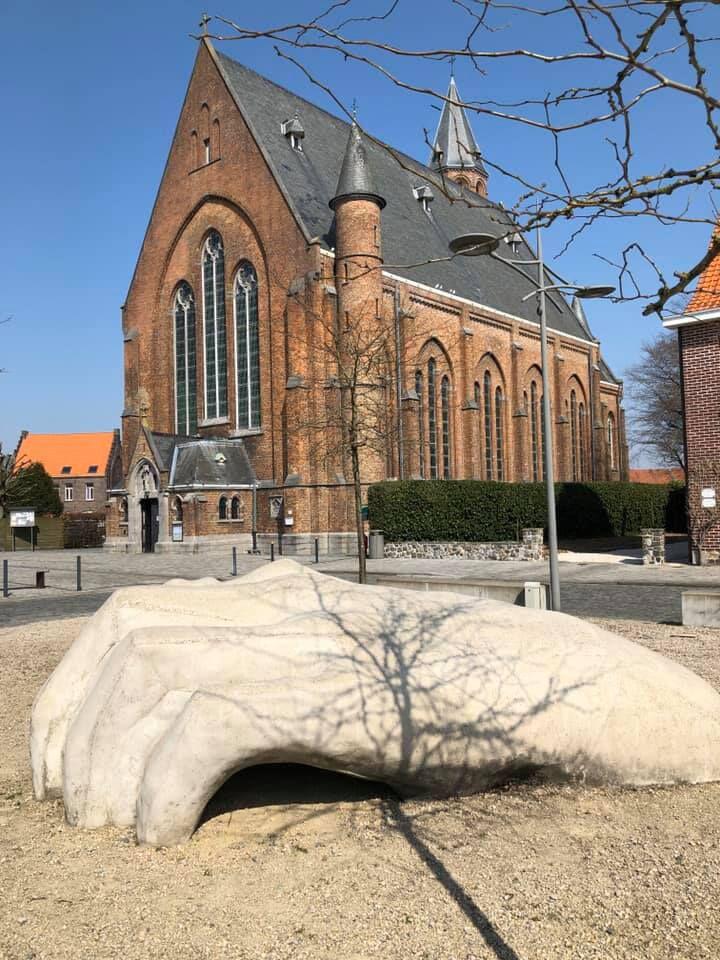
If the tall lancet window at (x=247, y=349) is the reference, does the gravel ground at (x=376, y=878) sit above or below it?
below

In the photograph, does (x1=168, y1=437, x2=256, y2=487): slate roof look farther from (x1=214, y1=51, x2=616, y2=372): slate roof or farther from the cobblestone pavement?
(x1=214, y1=51, x2=616, y2=372): slate roof

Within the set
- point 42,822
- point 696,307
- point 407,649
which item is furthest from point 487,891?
point 696,307

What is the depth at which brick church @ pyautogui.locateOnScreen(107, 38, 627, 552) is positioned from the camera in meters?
30.9

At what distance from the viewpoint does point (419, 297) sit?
3522 cm

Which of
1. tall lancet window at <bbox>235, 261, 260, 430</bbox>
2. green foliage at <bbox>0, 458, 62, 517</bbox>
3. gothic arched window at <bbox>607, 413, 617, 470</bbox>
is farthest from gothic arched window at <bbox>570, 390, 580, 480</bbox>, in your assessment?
green foliage at <bbox>0, 458, 62, 517</bbox>

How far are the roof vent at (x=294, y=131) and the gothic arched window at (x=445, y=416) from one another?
12.3 meters

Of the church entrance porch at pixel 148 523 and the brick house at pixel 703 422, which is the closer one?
the brick house at pixel 703 422

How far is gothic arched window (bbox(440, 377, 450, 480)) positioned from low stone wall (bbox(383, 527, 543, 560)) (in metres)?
10.6

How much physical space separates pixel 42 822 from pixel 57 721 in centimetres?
63

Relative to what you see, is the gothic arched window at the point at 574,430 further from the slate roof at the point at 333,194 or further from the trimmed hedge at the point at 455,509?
the trimmed hedge at the point at 455,509

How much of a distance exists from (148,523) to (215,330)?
29.5 ft

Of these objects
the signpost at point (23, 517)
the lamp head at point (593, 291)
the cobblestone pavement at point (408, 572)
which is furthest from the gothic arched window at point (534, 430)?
the lamp head at point (593, 291)

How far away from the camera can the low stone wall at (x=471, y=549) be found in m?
24.5

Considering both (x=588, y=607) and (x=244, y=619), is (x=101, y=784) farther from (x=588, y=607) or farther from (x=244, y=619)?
(x=588, y=607)
